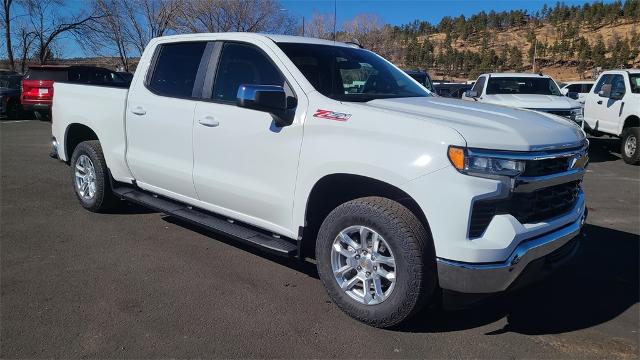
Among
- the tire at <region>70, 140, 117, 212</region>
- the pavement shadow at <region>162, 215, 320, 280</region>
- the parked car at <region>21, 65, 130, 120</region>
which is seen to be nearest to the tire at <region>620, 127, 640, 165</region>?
the pavement shadow at <region>162, 215, 320, 280</region>

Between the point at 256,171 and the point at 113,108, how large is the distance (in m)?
2.20

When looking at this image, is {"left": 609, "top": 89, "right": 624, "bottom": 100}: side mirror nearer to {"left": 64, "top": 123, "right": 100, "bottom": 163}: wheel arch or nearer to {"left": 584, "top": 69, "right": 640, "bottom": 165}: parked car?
{"left": 584, "top": 69, "right": 640, "bottom": 165}: parked car

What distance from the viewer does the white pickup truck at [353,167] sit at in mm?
2998

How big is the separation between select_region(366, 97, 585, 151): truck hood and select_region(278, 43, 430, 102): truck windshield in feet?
1.10

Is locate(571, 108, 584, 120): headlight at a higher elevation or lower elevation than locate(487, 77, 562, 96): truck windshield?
lower

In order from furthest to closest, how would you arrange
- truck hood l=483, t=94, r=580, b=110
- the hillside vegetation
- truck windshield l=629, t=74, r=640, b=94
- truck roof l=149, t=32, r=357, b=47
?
the hillside vegetation → truck windshield l=629, t=74, r=640, b=94 → truck hood l=483, t=94, r=580, b=110 → truck roof l=149, t=32, r=357, b=47

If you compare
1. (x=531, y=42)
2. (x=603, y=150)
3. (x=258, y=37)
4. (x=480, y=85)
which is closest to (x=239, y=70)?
(x=258, y=37)

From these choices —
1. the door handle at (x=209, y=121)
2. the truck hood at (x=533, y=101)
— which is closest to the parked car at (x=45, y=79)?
the truck hood at (x=533, y=101)

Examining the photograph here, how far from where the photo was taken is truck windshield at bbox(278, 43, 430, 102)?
396 centimetres

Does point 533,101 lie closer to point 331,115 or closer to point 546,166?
point 546,166

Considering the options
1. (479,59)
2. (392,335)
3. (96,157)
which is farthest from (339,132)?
(479,59)

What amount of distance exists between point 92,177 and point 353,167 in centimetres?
368

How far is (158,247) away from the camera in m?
4.95

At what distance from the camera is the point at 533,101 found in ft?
35.6
